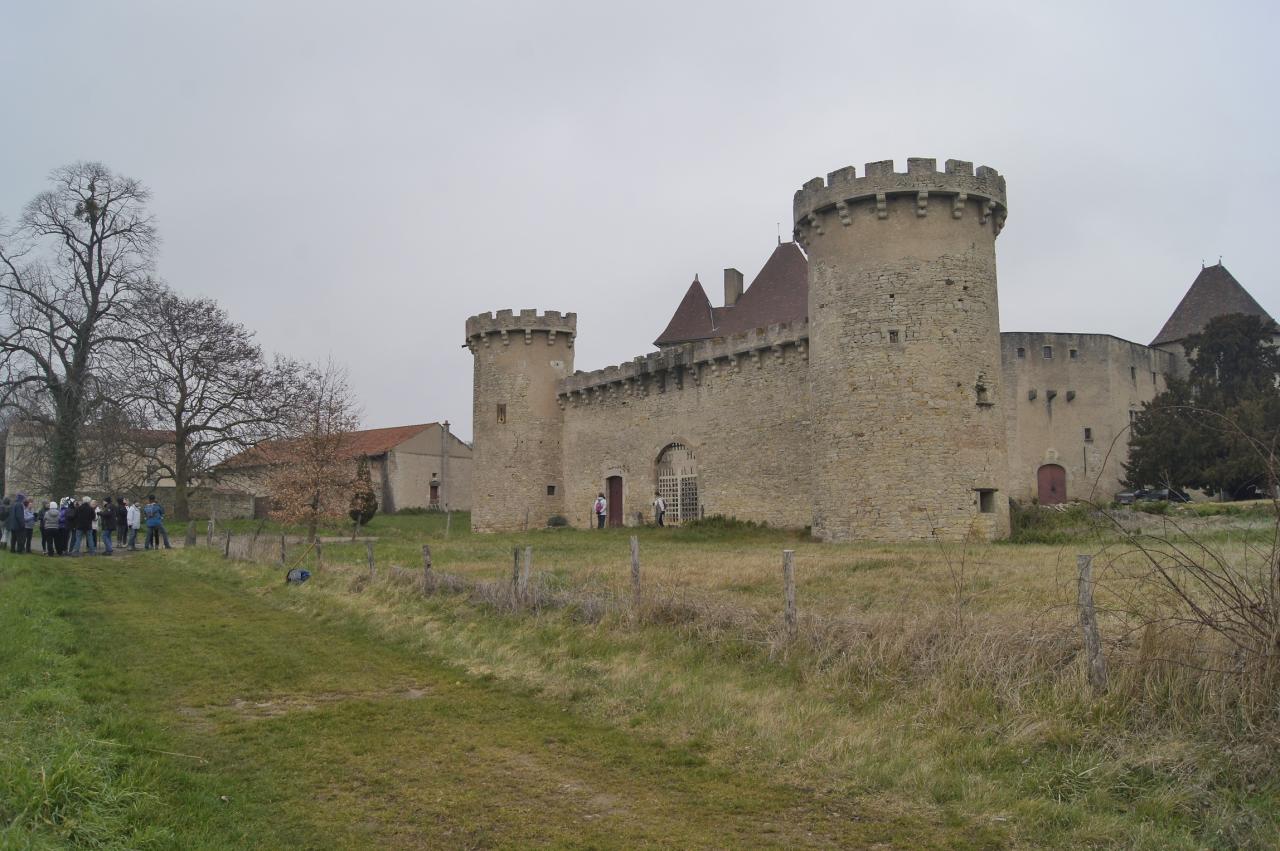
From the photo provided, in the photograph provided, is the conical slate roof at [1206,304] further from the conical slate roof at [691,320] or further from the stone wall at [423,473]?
the stone wall at [423,473]

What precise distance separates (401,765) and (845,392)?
1456cm

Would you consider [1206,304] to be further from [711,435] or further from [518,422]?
A: [518,422]

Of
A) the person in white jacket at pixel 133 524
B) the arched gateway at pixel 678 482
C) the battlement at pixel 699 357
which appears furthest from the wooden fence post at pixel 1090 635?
the person in white jacket at pixel 133 524

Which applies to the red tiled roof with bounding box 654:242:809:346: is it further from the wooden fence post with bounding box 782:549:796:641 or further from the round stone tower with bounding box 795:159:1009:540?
the wooden fence post with bounding box 782:549:796:641

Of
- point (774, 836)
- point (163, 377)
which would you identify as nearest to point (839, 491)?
point (774, 836)

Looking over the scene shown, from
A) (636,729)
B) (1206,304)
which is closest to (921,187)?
(636,729)

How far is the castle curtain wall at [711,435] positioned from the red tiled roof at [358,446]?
7066 mm

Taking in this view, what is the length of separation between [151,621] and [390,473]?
3280 cm

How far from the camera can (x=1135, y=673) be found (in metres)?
5.39

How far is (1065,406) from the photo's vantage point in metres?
30.9

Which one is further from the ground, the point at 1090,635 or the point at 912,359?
the point at 912,359

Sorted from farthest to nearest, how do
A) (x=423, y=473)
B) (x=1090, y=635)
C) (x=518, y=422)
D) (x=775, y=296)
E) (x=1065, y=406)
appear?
(x=423, y=473) → (x=775, y=296) → (x=1065, y=406) → (x=518, y=422) → (x=1090, y=635)

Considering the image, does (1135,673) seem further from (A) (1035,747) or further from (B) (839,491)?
(B) (839,491)

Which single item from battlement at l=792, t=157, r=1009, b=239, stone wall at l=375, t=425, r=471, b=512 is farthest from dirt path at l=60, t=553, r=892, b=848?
stone wall at l=375, t=425, r=471, b=512
